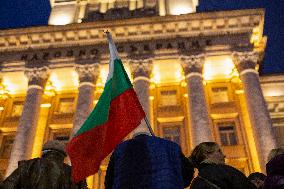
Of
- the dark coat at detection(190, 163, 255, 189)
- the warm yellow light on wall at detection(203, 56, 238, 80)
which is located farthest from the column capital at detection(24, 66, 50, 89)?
the dark coat at detection(190, 163, 255, 189)

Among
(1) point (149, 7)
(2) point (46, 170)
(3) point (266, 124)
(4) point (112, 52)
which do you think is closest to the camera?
(2) point (46, 170)

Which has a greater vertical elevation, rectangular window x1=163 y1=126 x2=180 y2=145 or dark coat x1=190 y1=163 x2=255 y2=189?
rectangular window x1=163 y1=126 x2=180 y2=145

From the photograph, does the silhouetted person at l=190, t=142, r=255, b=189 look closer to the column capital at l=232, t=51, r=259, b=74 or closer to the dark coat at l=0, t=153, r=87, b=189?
the dark coat at l=0, t=153, r=87, b=189

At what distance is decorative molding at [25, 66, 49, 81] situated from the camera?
28.3m

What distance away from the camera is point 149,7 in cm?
3500

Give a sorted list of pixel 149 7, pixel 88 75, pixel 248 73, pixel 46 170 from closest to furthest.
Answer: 1. pixel 46 170
2. pixel 248 73
3. pixel 88 75
4. pixel 149 7

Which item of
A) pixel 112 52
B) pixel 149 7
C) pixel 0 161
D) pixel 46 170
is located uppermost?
pixel 149 7

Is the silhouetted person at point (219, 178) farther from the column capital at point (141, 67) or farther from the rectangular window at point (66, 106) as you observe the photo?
the rectangular window at point (66, 106)

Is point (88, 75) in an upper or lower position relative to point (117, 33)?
lower

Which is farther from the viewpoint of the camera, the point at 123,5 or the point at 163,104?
the point at 123,5

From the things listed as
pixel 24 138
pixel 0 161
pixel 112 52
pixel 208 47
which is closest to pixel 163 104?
pixel 208 47

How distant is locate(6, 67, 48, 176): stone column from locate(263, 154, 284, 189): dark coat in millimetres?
20282

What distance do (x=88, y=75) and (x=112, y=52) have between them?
2019cm

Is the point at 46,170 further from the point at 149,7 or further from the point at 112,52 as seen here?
the point at 149,7
